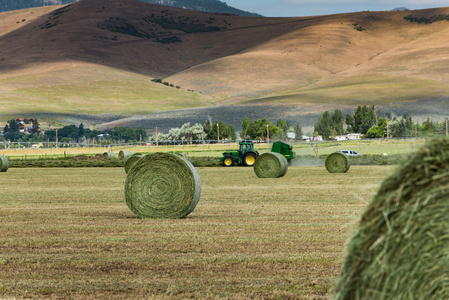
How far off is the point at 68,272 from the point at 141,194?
7074 mm

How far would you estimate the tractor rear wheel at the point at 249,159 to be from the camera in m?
50.9

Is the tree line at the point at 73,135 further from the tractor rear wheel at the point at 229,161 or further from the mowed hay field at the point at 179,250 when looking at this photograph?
the mowed hay field at the point at 179,250

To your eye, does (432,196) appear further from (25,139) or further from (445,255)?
(25,139)

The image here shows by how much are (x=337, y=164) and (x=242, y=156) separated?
37.5 ft

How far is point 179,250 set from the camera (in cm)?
1223

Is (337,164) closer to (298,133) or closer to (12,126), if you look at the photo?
(298,133)

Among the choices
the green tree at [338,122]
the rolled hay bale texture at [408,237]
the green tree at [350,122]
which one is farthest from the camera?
the green tree at [350,122]

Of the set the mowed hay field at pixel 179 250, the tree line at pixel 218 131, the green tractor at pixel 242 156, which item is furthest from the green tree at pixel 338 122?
the mowed hay field at pixel 179 250

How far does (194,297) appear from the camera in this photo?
350 inches

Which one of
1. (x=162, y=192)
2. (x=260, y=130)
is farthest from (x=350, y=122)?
(x=162, y=192)

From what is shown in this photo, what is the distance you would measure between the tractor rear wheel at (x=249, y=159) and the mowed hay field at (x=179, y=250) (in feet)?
96.9

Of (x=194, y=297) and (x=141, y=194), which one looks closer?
(x=194, y=297)

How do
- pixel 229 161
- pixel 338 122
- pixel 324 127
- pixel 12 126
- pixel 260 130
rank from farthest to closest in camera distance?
pixel 12 126 < pixel 338 122 < pixel 324 127 < pixel 260 130 < pixel 229 161

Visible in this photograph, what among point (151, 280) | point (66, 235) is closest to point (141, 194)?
point (66, 235)
